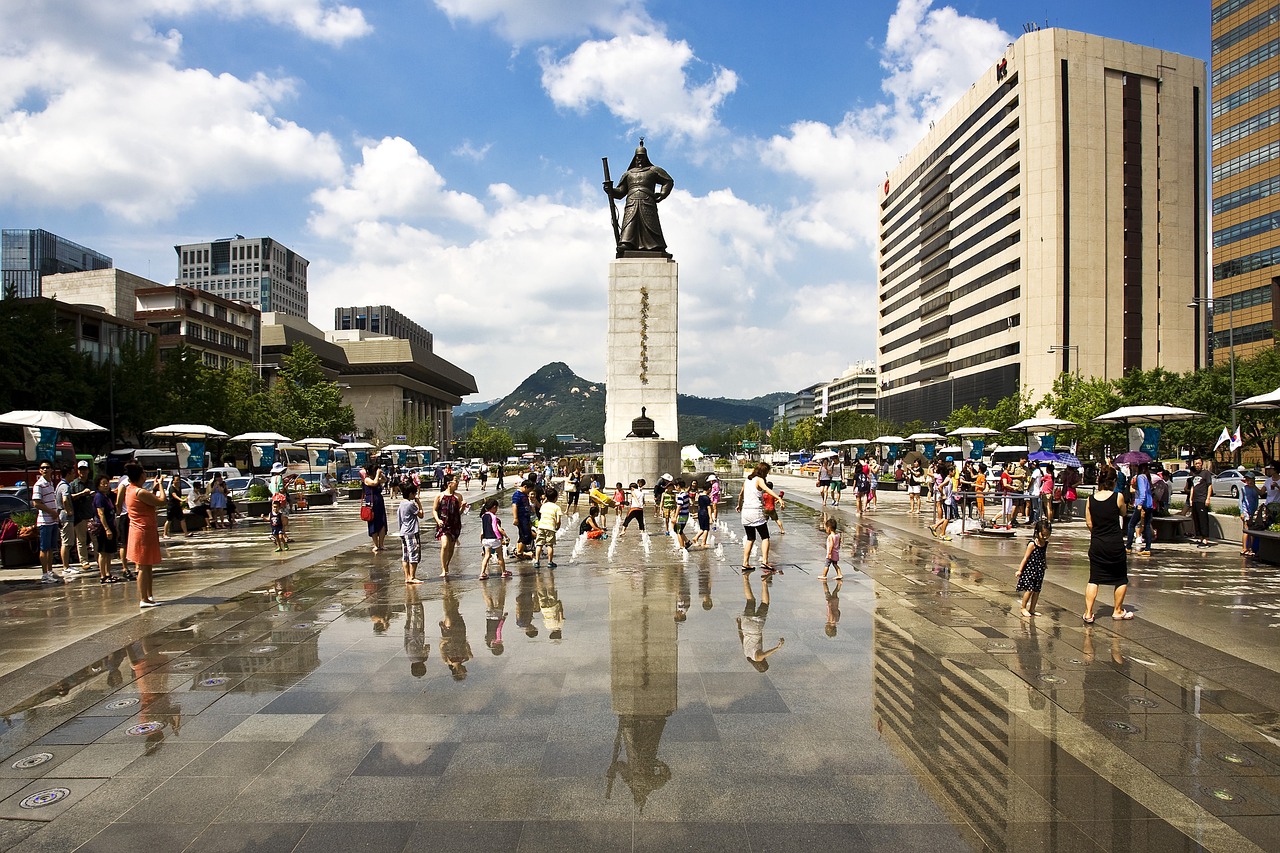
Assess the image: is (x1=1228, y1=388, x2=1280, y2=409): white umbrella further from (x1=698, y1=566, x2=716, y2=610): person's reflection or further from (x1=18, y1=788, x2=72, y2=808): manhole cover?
(x1=18, y1=788, x2=72, y2=808): manhole cover

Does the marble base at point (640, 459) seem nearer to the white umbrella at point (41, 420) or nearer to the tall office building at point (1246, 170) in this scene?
the white umbrella at point (41, 420)

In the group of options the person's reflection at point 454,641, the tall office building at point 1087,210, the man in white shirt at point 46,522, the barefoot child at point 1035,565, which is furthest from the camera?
the tall office building at point 1087,210

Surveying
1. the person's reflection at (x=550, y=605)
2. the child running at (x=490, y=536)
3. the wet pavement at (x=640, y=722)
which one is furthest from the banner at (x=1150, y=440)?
the child running at (x=490, y=536)

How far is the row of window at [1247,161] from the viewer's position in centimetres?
5962

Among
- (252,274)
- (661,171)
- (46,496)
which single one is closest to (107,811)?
(46,496)

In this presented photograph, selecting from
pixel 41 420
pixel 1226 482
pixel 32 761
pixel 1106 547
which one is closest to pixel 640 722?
pixel 32 761

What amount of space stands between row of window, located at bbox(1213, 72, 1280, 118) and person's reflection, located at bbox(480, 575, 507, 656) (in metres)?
72.0

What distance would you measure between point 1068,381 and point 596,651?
176ft

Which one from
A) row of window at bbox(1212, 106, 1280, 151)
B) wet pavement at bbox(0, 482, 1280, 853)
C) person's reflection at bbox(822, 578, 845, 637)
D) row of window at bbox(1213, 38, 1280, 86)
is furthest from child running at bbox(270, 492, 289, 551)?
row of window at bbox(1213, 38, 1280, 86)

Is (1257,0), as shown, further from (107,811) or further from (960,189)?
(107,811)

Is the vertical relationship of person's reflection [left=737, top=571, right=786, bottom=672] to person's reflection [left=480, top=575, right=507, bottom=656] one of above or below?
above

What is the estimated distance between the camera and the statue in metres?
35.8

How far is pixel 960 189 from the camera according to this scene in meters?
88.7

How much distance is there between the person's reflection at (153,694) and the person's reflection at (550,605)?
3.55 m
